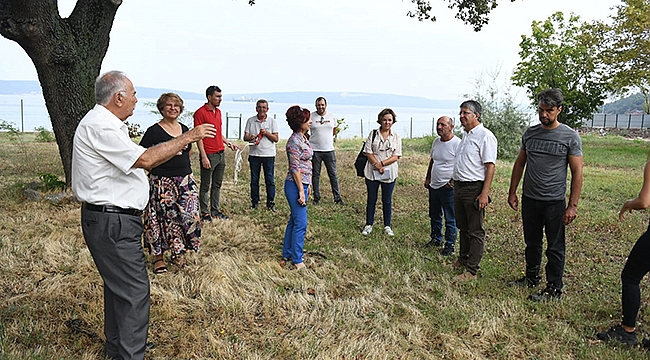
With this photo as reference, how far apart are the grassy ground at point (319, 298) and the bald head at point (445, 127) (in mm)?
1405

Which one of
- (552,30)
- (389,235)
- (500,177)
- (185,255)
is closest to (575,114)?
(552,30)

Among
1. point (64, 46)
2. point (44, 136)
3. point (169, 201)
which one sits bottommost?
point (169, 201)

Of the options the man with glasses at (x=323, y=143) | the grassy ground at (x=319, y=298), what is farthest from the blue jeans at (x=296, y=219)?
the man with glasses at (x=323, y=143)

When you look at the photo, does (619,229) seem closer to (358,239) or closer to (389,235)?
(389,235)

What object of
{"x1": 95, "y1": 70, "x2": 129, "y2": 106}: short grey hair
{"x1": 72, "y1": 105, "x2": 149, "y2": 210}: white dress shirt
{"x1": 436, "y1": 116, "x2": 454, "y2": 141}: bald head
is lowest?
{"x1": 72, "y1": 105, "x2": 149, "y2": 210}: white dress shirt

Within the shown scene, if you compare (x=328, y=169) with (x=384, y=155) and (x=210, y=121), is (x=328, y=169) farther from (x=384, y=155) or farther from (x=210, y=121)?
(x=210, y=121)

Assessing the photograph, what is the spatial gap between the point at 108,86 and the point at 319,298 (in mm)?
2544

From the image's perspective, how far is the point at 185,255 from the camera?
5551mm

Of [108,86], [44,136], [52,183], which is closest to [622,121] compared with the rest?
[44,136]

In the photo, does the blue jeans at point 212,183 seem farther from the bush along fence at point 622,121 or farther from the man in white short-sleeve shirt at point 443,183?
the bush along fence at point 622,121

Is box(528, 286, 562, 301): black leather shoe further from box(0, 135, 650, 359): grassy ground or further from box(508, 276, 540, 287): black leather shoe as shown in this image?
box(508, 276, 540, 287): black leather shoe

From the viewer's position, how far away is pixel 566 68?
1075 inches

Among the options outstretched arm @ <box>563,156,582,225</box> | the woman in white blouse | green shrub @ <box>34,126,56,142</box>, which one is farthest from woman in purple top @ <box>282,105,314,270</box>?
green shrub @ <box>34,126,56,142</box>

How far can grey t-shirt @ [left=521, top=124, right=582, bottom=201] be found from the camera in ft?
14.8
